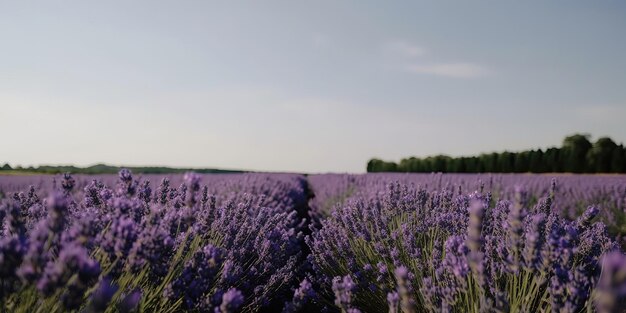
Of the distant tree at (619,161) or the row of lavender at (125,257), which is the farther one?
the distant tree at (619,161)

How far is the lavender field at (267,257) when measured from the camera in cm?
132

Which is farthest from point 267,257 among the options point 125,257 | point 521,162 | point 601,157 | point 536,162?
point 521,162

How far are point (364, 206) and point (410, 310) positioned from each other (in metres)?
2.80

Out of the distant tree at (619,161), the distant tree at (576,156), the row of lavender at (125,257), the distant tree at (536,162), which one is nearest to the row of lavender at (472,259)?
the row of lavender at (125,257)

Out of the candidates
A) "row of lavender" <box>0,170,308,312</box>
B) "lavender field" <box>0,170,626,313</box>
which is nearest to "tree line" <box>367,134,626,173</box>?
"lavender field" <box>0,170,626,313</box>

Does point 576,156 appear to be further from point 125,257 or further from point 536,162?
point 125,257

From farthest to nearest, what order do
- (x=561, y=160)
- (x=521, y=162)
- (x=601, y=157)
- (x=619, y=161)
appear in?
(x=521, y=162), (x=561, y=160), (x=601, y=157), (x=619, y=161)

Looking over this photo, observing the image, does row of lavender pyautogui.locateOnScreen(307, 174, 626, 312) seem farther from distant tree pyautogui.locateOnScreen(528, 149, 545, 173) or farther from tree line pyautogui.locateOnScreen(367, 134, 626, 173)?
distant tree pyautogui.locateOnScreen(528, 149, 545, 173)

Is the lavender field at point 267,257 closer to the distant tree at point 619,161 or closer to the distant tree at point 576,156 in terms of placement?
the distant tree at point 619,161

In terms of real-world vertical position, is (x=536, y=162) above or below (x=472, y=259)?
above

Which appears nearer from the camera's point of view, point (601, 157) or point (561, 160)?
point (601, 157)

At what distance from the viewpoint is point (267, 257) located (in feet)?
10.5

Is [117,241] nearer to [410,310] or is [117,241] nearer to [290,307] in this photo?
[290,307]

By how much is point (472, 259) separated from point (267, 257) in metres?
1.83
